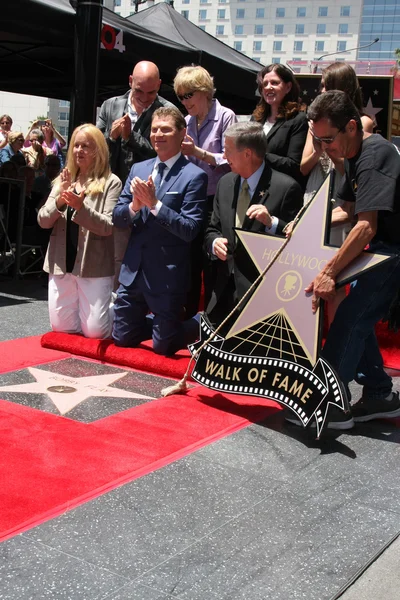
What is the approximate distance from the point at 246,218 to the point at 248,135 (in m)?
0.50

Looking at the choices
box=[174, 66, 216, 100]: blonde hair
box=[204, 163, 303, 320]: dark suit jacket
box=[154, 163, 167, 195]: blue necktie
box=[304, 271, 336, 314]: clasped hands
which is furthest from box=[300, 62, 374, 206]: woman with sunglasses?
box=[154, 163, 167, 195]: blue necktie

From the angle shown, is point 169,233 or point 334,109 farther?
point 169,233

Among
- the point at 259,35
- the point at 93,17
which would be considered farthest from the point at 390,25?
the point at 93,17

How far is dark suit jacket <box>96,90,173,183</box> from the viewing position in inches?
226

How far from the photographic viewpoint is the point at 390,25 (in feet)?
561

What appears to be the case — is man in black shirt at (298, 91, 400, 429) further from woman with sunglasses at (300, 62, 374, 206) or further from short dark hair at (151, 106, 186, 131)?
short dark hair at (151, 106, 186, 131)

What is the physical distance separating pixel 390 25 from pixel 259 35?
5254cm

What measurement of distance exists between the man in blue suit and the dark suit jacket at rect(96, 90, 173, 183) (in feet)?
1.61

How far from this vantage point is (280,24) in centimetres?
12962

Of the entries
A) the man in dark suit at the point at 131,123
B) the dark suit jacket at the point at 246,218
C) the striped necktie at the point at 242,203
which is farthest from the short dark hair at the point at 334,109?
the man in dark suit at the point at 131,123

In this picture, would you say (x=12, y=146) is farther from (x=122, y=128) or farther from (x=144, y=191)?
(x=144, y=191)

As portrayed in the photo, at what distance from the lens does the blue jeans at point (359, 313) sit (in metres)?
4.01

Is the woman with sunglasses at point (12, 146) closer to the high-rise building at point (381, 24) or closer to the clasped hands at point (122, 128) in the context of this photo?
the clasped hands at point (122, 128)

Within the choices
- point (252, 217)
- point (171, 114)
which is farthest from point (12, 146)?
point (252, 217)
